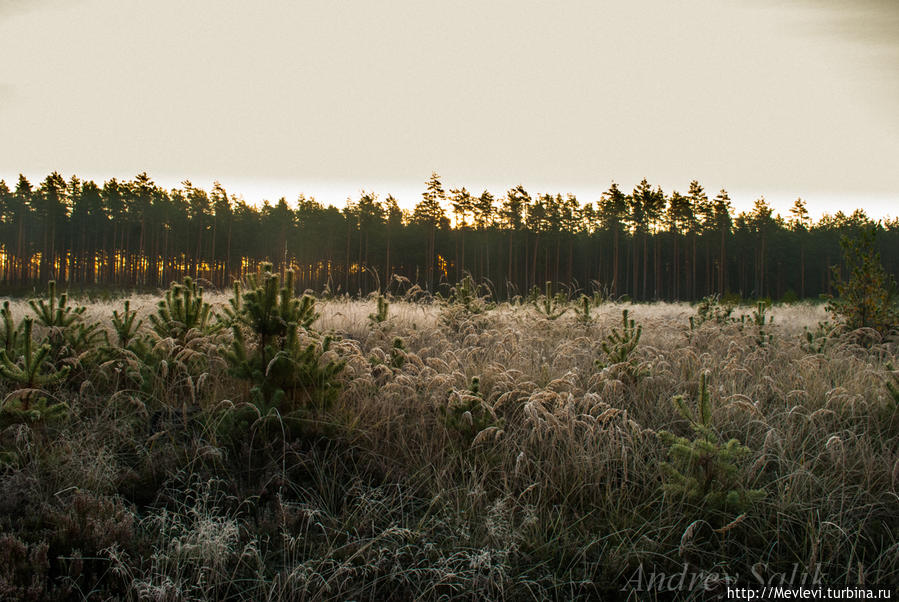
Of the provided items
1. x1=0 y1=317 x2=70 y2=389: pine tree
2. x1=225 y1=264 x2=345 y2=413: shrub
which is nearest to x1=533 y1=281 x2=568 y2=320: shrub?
x1=225 y1=264 x2=345 y2=413: shrub

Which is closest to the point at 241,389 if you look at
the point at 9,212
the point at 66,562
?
the point at 66,562

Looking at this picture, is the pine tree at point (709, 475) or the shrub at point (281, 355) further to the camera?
the shrub at point (281, 355)

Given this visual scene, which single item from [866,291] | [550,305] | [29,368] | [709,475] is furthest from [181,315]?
[866,291]

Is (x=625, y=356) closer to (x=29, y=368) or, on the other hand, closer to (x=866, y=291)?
(x=29, y=368)

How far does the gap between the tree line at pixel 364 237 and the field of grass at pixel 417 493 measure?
35098 millimetres

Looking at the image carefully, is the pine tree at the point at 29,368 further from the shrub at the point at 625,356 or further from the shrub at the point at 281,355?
the shrub at the point at 625,356

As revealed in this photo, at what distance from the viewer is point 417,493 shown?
2.80m

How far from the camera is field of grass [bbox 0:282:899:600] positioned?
6.73ft

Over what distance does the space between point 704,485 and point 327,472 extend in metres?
2.29

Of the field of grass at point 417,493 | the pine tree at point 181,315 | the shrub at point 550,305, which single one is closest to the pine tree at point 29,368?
the field of grass at point 417,493

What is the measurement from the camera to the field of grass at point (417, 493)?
205cm

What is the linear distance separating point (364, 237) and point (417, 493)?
39218 mm

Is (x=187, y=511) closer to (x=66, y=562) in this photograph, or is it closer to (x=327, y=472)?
(x=66, y=562)

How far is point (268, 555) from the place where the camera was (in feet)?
7.21
